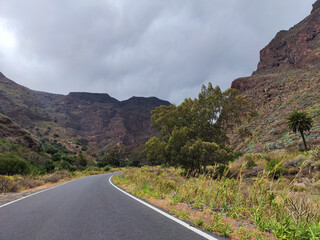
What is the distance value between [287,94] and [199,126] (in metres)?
42.6

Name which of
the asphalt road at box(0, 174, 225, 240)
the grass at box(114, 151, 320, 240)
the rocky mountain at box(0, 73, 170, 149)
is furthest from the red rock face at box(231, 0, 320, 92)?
the rocky mountain at box(0, 73, 170, 149)

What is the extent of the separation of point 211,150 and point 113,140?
425ft

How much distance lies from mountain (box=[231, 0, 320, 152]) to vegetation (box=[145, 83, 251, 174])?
13.0ft

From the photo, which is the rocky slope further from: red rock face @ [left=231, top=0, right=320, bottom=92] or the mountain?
red rock face @ [left=231, top=0, right=320, bottom=92]

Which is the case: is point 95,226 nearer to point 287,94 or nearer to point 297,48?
point 287,94

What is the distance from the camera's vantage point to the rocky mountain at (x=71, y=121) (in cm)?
10219

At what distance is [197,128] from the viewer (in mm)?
23375

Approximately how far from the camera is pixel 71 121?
161m

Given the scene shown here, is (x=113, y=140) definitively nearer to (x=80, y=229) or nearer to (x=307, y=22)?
(x=307, y=22)

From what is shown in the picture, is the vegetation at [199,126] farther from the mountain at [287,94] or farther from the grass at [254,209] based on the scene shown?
the grass at [254,209]

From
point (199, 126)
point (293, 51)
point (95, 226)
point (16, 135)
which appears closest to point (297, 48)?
point (293, 51)

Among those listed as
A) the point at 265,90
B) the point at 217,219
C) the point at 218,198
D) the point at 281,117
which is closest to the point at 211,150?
the point at 218,198

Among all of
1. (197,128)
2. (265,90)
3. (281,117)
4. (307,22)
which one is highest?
(307,22)

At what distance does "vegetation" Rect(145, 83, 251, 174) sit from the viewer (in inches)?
831
